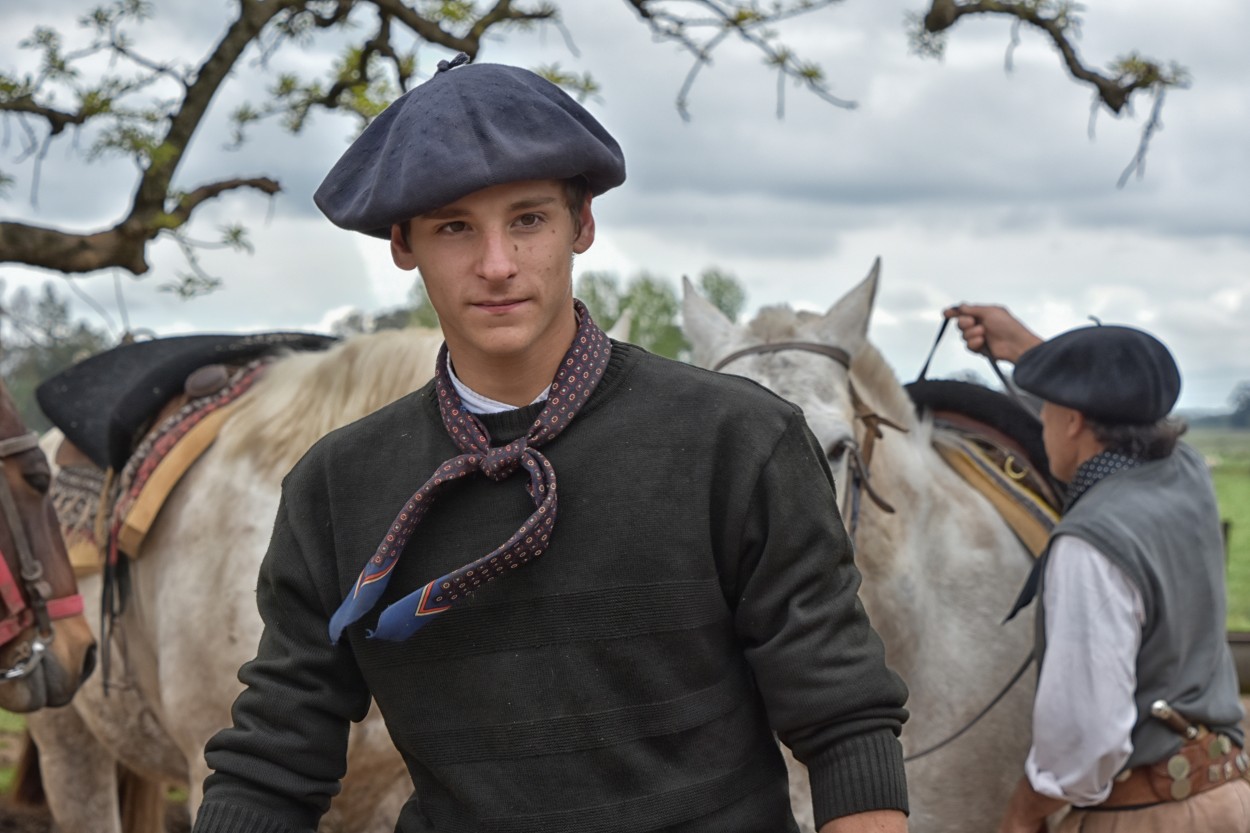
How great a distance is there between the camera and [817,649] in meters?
1.47

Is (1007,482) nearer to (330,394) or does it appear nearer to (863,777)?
(330,394)

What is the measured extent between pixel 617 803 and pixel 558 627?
0.69 feet

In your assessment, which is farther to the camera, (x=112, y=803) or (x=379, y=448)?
(x=112, y=803)

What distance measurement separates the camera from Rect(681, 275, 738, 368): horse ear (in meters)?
3.40

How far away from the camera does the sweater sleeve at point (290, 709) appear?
161 centimetres

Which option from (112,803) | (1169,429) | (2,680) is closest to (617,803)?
(1169,429)

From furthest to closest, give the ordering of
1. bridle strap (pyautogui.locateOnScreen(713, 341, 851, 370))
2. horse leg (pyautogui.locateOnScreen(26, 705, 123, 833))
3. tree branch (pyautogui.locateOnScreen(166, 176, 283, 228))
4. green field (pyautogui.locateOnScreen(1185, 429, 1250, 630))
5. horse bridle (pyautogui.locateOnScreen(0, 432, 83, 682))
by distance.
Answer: green field (pyautogui.locateOnScreen(1185, 429, 1250, 630)), tree branch (pyautogui.locateOnScreen(166, 176, 283, 228)), horse leg (pyautogui.locateOnScreen(26, 705, 123, 833)), horse bridle (pyautogui.locateOnScreen(0, 432, 83, 682)), bridle strap (pyautogui.locateOnScreen(713, 341, 851, 370))

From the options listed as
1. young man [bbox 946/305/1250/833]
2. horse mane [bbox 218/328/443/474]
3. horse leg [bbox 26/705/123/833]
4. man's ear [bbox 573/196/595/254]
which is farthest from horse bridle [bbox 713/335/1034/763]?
horse leg [bbox 26/705/123/833]

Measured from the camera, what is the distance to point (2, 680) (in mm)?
3367

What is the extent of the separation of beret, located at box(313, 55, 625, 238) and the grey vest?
166 cm

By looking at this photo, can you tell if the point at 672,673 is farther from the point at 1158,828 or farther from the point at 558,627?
the point at 1158,828

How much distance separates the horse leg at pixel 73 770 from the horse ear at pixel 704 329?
2.87 meters

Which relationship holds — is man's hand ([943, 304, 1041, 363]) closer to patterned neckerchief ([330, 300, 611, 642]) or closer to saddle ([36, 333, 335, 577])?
saddle ([36, 333, 335, 577])

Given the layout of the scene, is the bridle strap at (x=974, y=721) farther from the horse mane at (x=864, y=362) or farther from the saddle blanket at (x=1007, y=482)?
the horse mane at (x=864, y=362)
